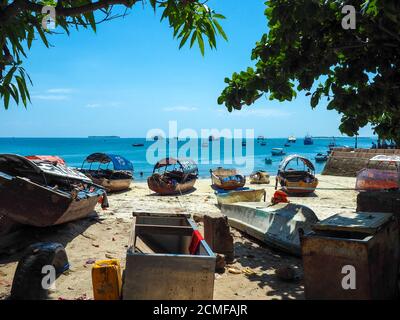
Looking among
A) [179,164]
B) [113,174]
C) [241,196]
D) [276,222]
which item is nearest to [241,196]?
[241,196]

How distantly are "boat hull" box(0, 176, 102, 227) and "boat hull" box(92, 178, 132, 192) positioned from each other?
1271 centimetres

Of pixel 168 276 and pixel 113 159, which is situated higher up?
pixel 113 159

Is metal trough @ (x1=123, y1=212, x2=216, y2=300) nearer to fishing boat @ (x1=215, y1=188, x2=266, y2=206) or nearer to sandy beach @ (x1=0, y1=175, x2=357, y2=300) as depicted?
sandy beach @ (x1=0, y1=175, x2=357, y2=300)

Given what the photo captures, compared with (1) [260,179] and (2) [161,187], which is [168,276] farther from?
(1) [260,179]

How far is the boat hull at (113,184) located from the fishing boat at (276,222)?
12247 millimetres

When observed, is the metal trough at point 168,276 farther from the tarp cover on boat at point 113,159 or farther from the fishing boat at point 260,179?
the fishing boat at point 260,179

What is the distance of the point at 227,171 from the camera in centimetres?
2662

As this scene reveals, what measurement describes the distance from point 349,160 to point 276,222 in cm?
2720

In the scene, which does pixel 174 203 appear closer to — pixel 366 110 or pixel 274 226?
pixel 274 226

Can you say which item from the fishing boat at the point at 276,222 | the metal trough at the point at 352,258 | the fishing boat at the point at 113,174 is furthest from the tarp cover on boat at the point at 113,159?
the metal trough at the point at 352,258

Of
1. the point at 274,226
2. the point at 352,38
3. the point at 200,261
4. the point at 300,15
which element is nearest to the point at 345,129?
the point at 352,38

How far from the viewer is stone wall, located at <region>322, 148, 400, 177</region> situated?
32.1 m

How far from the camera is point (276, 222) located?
9.20m

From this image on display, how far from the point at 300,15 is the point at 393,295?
4468 millimetres
